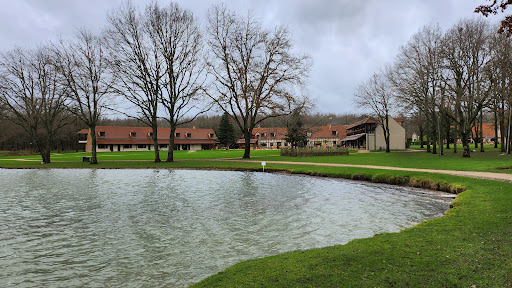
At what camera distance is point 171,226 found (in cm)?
906

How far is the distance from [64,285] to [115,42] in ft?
102

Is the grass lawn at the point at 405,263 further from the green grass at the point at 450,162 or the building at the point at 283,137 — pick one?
the building at the point at 283,137

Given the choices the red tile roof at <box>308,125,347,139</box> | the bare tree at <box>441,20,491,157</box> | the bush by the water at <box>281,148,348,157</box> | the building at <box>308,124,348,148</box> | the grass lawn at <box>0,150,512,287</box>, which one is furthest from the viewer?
the red tile roof at <box>308,125,347,139</box>

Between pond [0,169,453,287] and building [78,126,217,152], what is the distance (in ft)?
225

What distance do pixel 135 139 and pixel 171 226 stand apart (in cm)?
8123

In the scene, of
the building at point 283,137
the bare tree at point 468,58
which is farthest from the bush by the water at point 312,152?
the building at point 283,137

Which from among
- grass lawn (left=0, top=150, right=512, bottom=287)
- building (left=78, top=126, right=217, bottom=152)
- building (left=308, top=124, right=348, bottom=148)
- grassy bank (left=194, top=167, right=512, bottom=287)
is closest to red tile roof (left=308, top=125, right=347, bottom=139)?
building (left=308, top=124, right=348, bottom=148)

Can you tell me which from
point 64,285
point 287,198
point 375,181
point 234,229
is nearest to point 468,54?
point 375,181

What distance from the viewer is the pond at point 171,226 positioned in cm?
596

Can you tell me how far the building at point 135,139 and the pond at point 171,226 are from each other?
68.7 metres

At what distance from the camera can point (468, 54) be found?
30.8m

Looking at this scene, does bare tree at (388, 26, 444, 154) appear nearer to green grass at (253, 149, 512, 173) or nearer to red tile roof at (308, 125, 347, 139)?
green grass at (253, 149, 512, 173)

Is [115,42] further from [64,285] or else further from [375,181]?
[64,285]

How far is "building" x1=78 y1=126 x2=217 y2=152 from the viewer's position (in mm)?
80125
